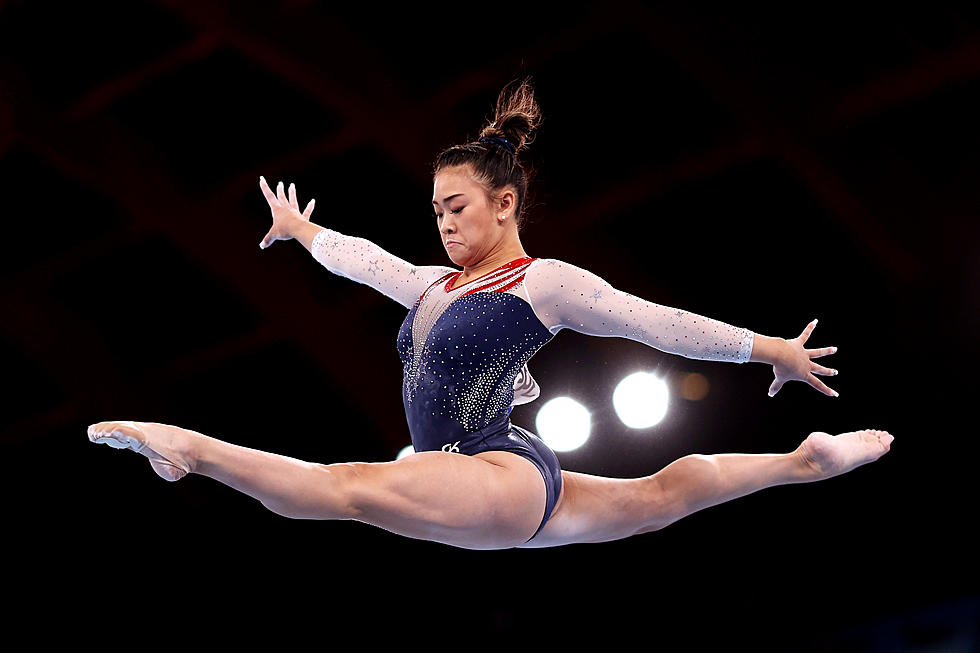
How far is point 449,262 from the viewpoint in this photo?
204 inches

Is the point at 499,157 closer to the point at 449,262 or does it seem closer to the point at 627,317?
the point at 627,317

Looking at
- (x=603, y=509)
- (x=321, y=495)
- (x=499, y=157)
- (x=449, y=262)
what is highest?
(x=449, y=262)

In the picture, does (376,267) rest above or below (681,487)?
above

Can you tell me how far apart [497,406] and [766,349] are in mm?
705

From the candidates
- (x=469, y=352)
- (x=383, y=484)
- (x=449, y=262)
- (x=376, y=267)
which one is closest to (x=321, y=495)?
(x=383, y=484)

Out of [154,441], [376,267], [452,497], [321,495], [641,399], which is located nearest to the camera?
[154,441]

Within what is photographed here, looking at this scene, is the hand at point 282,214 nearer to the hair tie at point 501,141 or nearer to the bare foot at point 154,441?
the hair tie at point 501,141

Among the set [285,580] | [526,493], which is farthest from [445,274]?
[285,580]

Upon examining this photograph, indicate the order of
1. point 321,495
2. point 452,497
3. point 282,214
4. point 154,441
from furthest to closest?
point 282,214, point 452,497, point 321,495, point 154,441

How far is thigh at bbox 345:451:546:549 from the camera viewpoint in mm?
2447

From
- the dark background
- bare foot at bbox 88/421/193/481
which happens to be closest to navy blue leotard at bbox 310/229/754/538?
bare foot at bbox 88/421/193/481

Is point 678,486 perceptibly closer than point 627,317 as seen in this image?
No

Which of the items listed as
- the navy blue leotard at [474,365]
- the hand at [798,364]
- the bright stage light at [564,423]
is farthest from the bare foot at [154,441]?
the bright stage light at [564,423]

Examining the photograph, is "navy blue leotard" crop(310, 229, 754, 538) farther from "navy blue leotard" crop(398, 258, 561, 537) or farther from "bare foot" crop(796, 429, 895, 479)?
"bare foot" crop(796, 429, 895, 479)
